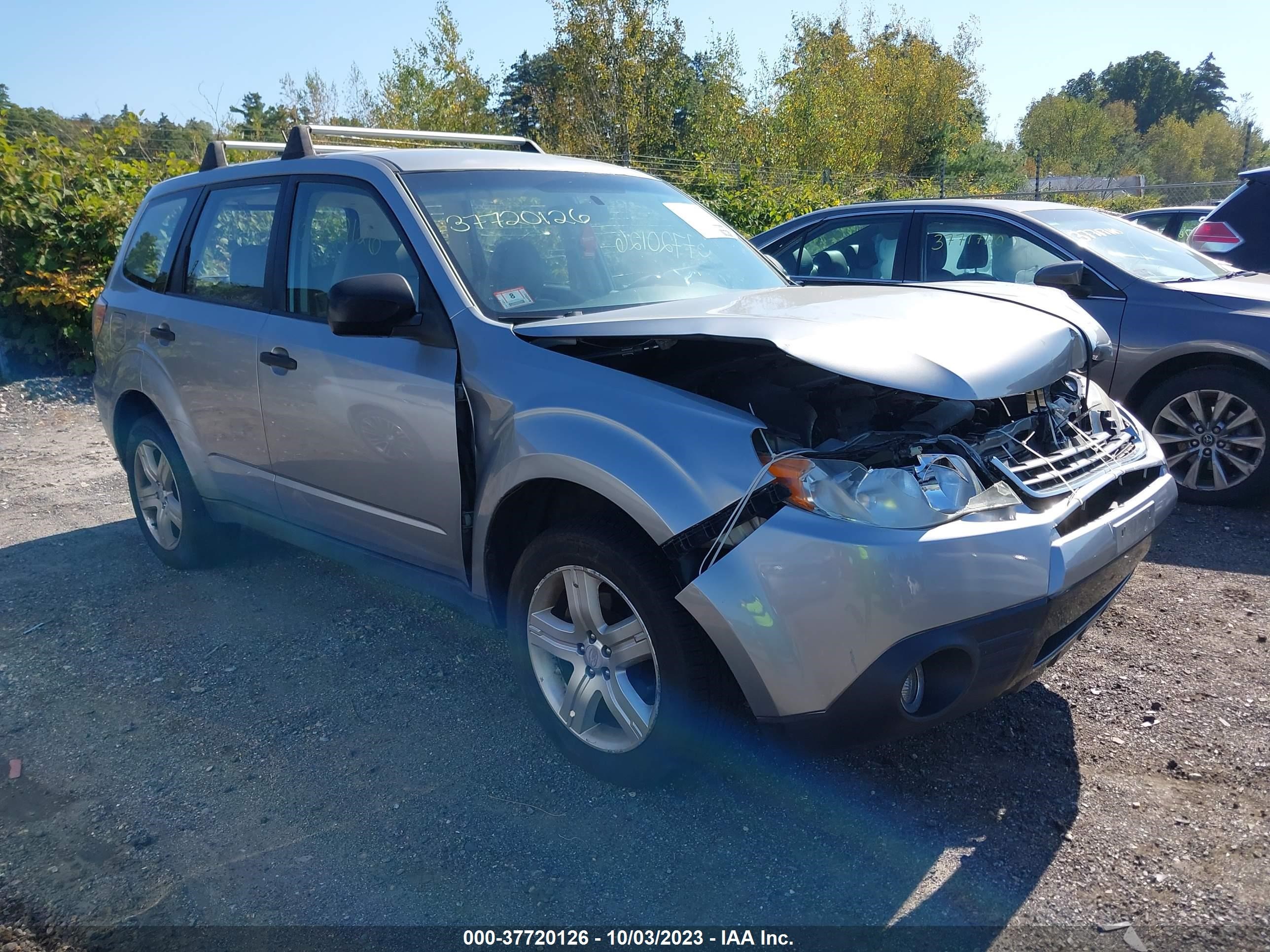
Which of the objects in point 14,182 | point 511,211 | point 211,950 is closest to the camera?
point 211,950

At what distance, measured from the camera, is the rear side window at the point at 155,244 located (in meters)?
4.68

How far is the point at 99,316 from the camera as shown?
202 inches

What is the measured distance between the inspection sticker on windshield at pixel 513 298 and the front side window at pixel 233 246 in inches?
49.9

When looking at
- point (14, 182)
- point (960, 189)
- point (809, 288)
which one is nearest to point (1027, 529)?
point (809, 288)

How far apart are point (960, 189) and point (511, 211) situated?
928 inches

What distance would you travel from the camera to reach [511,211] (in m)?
3.59

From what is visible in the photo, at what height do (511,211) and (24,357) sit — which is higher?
(511,211)

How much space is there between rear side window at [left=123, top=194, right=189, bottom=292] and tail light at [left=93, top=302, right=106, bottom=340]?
0.21 metres

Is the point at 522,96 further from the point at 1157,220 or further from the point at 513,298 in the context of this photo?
the point at 513,298

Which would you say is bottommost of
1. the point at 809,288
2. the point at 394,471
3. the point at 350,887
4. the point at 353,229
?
the point at 350,887

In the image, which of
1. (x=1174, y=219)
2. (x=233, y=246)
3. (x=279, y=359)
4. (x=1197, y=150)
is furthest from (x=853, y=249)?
(x=1197, y=150)

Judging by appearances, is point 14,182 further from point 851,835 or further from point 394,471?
point 851,835

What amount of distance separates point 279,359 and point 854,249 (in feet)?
13.6

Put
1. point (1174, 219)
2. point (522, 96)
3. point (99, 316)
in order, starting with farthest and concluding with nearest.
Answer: point (522, 96) → point (1174, 219) → point (99, 316)
